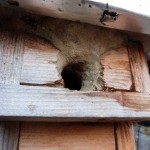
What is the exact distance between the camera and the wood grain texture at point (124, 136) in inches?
30.7

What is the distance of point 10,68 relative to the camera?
2.30 feet

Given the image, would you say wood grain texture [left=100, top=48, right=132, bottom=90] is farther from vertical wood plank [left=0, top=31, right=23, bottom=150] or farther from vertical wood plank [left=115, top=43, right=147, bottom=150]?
vertical wood plank [left=0, top=31, right=23, bottom=150]

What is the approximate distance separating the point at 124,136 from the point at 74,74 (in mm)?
250

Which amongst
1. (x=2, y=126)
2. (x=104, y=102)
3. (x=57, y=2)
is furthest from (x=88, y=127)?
(x=57, y=2)

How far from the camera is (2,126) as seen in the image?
2.19ft

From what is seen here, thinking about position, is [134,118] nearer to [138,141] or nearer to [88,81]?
[88,81]

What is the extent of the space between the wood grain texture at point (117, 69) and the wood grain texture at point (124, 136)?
0.12 metres

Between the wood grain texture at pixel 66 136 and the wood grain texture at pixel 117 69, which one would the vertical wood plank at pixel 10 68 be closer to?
the wood grain texture at pixel 66 136

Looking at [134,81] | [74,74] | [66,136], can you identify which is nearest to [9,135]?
[66,136]

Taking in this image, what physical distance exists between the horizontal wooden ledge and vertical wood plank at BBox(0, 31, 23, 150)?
5 centimetres

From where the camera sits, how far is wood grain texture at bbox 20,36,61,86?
71cm

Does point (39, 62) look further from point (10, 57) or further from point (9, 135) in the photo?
point (9, 135)

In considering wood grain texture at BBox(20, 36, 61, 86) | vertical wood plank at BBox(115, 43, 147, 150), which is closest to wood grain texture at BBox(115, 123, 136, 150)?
vertical wood plank at BBox(115, 43, 147, 150)

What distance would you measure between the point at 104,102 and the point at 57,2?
0.29 m
